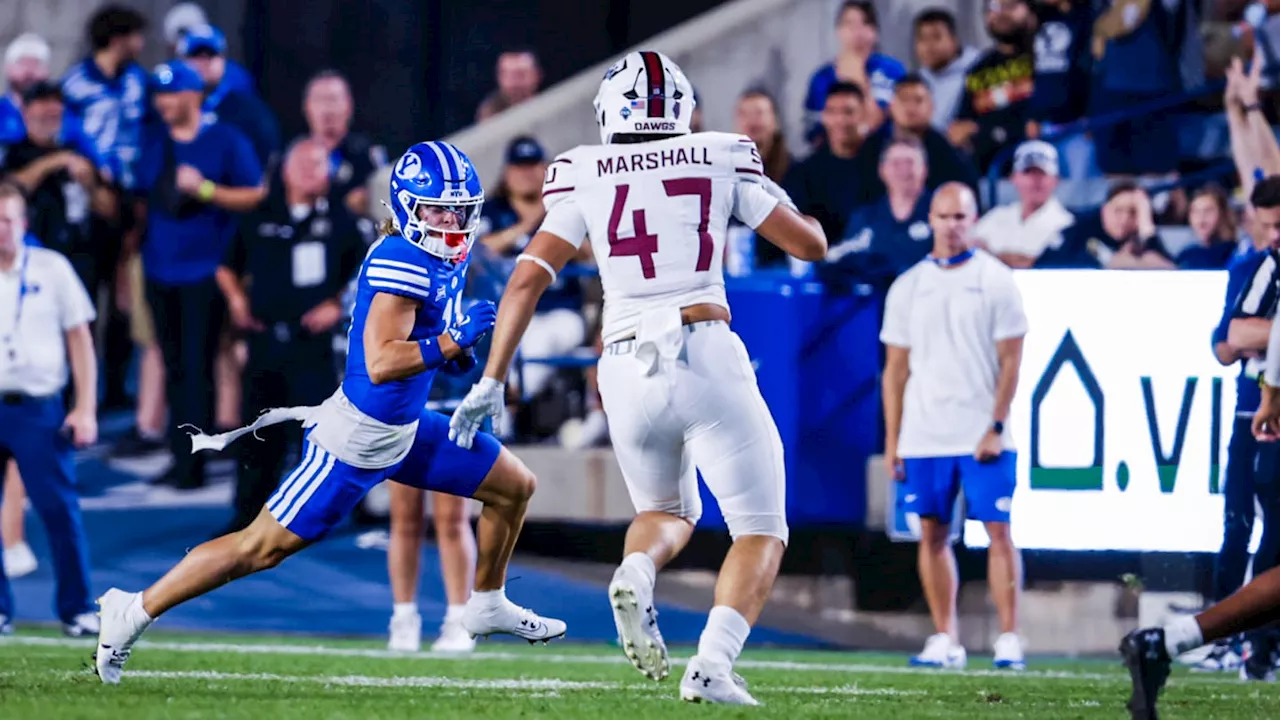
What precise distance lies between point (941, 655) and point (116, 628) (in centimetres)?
341

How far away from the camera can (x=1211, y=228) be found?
873 cm

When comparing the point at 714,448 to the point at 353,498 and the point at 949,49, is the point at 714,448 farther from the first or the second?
the point at 949,49

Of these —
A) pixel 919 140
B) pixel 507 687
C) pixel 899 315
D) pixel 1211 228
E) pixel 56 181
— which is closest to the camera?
pixel 507 687

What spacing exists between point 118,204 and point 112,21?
943 millimetres

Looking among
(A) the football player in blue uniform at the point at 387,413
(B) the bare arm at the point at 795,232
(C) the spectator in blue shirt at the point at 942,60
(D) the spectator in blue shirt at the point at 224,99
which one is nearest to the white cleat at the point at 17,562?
(D) the spectator in blue shirt at the point at 224,99

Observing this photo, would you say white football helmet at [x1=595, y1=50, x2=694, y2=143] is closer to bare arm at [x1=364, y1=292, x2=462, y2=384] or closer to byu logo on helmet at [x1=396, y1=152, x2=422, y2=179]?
byu logo on helmet at [x1=396, y1=152, x2=422, y2=179]

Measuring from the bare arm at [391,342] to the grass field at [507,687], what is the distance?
0.91m

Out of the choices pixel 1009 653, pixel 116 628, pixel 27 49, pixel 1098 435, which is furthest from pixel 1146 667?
pixel 27 49

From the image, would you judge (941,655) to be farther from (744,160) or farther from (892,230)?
(744,160)

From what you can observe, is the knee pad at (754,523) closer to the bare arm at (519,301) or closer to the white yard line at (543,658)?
the bare arm at (519,301)

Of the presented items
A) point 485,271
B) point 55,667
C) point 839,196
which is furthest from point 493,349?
point 839,196

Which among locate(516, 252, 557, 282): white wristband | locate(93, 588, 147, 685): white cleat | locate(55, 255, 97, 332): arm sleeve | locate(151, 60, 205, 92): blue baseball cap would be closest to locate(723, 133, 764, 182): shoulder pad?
locate(516, 252, 557, 282): white wristband

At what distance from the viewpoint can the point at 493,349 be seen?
16.9 feet

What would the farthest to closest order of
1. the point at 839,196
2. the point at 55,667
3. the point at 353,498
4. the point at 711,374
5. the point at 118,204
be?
the point at 118,204 < the point at 839,196 < the point at 55,667 < the point at 353,498 < the point at 711,374
